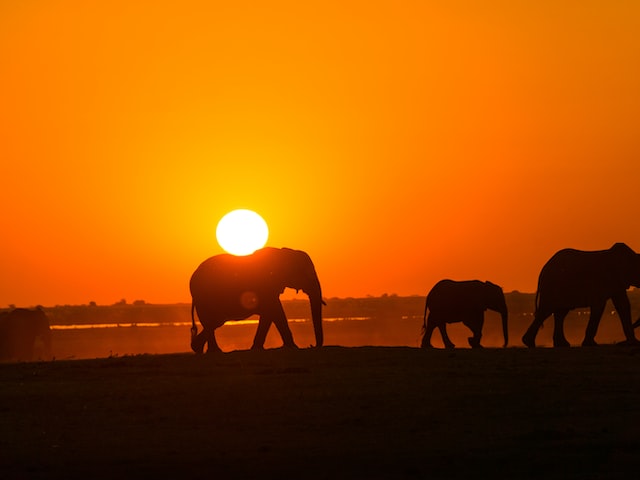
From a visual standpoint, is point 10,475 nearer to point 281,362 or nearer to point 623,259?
point 281,362

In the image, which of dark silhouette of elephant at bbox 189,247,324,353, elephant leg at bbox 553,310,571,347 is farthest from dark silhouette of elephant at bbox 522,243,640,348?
dark silhouette of elephant at bbox 189,247,324,353

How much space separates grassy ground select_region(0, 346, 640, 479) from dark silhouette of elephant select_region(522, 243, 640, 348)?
282 inches

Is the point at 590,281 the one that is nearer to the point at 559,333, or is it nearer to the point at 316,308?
the point at 559,333

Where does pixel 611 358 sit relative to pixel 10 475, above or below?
below

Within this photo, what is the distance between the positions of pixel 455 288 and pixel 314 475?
81.4 ft

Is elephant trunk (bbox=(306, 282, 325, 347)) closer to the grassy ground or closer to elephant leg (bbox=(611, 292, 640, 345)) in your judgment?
elephant leg (bbox=(611, 292, 640, 345))

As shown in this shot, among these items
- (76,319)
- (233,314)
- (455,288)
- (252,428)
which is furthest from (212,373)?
(76,319)

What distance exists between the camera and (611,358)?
24047 millimetres

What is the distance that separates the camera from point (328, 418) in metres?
17.1

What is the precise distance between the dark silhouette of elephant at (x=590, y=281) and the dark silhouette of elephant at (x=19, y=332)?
22000 mm

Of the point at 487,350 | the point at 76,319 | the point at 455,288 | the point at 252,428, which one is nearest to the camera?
the point at 252,428

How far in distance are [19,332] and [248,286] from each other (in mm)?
17021

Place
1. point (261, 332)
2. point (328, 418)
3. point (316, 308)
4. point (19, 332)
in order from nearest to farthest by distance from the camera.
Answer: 1. point (328, 418)
2. point (261, 332)
3. point (316, 308)
4. point (19, 332)

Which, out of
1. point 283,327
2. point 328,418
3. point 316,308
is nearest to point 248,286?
point 283,327
